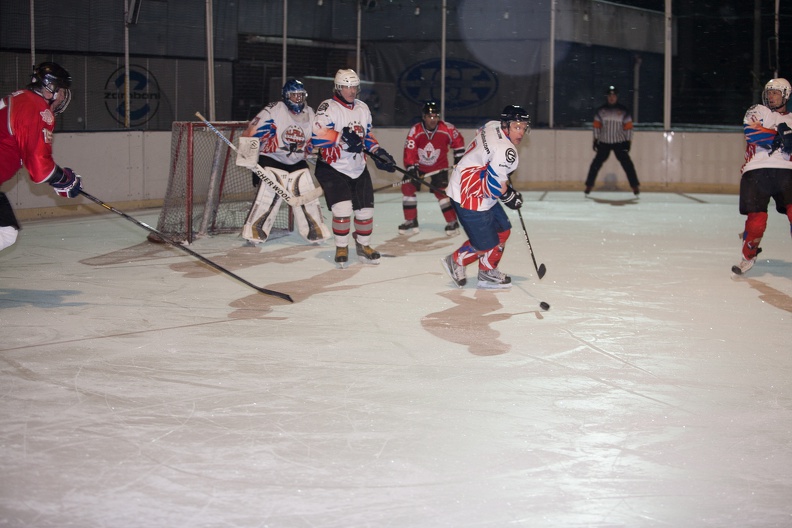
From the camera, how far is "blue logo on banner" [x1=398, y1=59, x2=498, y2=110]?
1562 cm

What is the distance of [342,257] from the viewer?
689 cm

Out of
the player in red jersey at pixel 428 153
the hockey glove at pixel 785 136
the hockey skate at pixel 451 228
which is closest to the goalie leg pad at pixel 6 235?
the player in red jersey at pixel 428 153

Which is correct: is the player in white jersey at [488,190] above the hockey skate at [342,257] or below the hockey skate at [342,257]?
above

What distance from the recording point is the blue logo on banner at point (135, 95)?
15477 millimetres

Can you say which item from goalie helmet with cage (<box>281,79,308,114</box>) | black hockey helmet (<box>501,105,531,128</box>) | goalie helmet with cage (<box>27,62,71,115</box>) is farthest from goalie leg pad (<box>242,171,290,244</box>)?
black hockey helmet (<box>501,105,531,128</box>)

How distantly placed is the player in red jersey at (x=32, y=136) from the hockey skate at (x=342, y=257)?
2.06 m

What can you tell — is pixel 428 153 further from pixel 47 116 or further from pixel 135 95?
pixel 135 95

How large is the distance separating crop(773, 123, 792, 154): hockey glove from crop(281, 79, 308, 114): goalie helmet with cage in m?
3.55

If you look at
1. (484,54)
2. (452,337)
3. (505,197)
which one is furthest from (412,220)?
(484,54)

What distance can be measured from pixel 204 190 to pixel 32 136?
3736 mm

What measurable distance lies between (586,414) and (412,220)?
534cm

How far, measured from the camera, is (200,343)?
4633mm

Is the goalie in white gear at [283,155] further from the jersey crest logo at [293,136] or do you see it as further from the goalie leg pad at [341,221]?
the goalie leg pad at [341,221]

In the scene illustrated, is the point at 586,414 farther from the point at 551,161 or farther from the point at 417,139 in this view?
the point at 551,161
